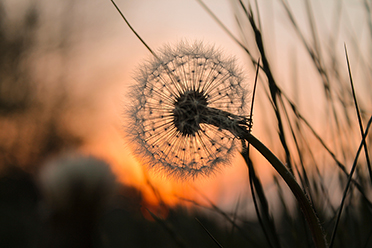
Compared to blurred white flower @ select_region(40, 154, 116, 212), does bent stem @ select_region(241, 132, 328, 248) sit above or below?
below

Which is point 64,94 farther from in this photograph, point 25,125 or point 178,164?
point 178,164

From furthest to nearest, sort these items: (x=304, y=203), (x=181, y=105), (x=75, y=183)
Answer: (x=75, y=183) < (x=181, y=105) < (x=304, y=203)

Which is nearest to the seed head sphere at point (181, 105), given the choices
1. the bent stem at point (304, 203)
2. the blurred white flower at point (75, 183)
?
the bent stem at point (304, 203)

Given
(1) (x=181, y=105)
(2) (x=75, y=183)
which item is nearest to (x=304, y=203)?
(1) (x=181, y=105)

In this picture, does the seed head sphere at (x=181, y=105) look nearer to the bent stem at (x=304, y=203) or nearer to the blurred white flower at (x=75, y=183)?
the bent stem at (x=304, y=203)

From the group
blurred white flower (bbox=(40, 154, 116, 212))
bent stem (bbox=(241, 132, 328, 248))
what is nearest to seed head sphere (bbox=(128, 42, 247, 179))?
bent stem (bbox=(241, 132, 328, 248))

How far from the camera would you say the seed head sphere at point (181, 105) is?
0.40 metres

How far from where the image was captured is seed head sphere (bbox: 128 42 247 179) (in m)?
0.40

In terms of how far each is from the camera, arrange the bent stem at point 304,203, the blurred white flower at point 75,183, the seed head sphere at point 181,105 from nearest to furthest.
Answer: the bent stem at point 304,203
the seed head sphere at point 181,105
the blurred white flower at point 75,183

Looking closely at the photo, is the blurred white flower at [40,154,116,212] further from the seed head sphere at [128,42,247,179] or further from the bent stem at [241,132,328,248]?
the bent stem at [241,132,328,248]

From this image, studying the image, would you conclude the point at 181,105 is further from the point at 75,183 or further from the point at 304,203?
the point at 75,183

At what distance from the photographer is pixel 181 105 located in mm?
370

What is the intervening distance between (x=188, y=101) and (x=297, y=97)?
0.33 metres

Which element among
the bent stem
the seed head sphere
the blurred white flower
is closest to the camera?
the bent stem
